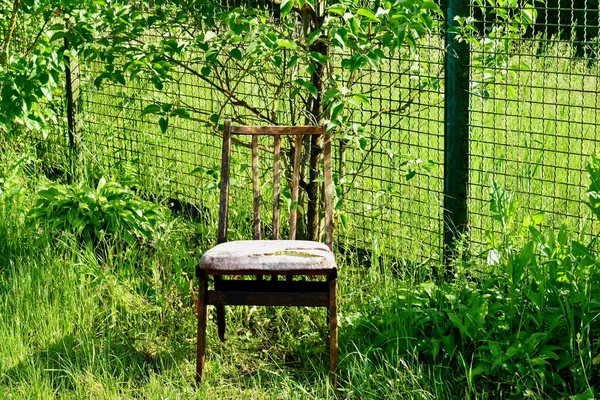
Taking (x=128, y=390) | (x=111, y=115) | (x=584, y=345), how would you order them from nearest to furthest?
(x=584, y=345), (x=128, y=390), (x=111, y=115)

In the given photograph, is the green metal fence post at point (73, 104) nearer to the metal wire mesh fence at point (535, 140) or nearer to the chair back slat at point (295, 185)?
the metal wire mesh fence at point (535, 140)

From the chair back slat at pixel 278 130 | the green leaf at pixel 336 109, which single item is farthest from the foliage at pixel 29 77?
the green leaf at pixel 336 109

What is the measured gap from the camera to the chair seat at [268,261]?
156 inches

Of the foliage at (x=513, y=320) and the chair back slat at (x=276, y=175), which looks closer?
the foliage at (x=513, y=320)

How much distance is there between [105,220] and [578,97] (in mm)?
4936

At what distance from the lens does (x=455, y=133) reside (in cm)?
491

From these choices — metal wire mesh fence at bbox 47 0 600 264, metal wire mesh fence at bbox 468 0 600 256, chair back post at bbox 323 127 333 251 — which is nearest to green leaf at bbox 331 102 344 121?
chair back post at bbox 323 127 333 251

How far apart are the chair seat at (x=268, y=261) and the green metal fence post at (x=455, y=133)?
1.10 meters

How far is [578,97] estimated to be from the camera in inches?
337

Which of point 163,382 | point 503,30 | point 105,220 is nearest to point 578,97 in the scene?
point 503,30

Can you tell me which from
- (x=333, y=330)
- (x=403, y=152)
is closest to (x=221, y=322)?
(x=333, y=330)

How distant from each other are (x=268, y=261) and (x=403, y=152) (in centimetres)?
339

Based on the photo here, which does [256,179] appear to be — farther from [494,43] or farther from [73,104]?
[73,104]

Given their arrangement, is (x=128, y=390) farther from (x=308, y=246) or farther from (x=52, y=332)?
(x=308, y=246)
